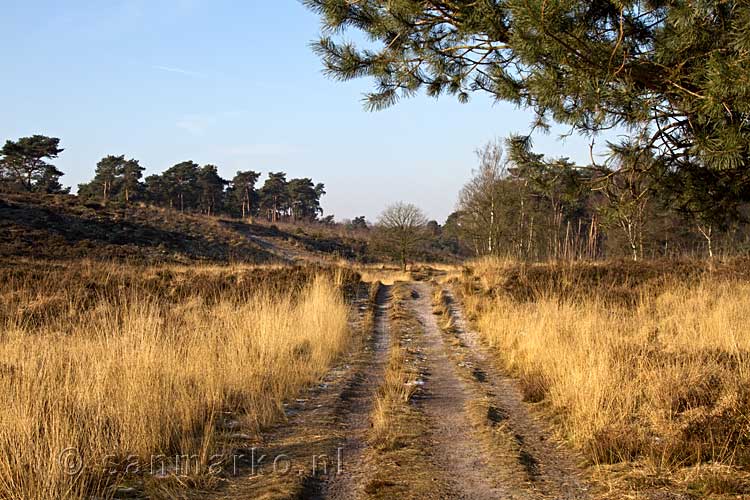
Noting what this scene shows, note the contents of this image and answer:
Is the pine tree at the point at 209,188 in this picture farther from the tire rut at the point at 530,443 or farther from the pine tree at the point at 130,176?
the tire rut at the point at 530,443

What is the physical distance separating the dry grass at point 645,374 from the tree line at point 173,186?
47458 millimetres

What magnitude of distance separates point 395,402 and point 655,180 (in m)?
3.62

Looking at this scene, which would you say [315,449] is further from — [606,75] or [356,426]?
[606,75]

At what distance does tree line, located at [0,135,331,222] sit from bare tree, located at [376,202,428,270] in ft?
91.9

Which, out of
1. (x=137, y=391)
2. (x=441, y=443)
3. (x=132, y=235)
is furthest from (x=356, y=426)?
(x=132, y=235)

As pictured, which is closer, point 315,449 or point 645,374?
point 315,449

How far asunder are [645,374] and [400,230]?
28199 millimetres

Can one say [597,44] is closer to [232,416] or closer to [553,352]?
[553,352]

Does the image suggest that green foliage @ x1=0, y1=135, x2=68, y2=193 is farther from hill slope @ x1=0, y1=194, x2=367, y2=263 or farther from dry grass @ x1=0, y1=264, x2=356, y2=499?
dry grass @ x1=0, y1=264, x2=356, y2=499

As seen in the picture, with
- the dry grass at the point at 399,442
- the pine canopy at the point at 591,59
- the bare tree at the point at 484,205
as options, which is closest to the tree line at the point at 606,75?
the pine canopy at the point at 591,59

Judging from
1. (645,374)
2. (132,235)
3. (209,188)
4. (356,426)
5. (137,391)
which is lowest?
(356,426)

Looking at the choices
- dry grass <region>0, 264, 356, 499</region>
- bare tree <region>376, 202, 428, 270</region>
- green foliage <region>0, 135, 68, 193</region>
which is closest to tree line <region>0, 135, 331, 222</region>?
green foliage <region>0, 135, 68, 193</region>

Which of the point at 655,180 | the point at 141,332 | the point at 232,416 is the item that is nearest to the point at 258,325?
the point at 141,332

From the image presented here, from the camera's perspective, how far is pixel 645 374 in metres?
5.70
